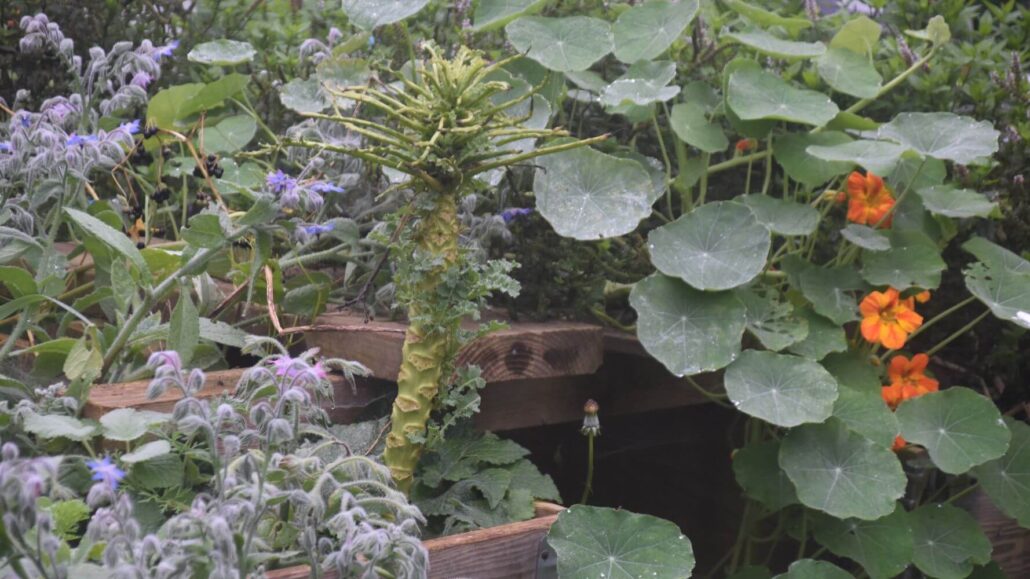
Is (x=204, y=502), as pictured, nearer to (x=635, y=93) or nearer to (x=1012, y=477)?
(x=635, y=93)

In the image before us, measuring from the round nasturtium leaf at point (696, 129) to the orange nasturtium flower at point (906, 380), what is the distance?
53cm

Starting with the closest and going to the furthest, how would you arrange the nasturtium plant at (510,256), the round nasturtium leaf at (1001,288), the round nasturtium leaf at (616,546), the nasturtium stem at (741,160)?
the nasturtium plant at (510,256)
the round nasturtium leaf at (616,546)
the round nasturtium leaf at (1001,288)
the nasturtium stem at (741,160)

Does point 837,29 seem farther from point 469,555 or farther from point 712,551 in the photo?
point 469,555

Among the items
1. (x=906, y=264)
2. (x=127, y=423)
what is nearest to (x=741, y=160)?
(x=906, y=264)

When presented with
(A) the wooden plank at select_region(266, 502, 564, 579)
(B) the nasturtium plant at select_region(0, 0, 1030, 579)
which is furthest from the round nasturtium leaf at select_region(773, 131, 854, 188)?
(A) the wooden plank at select_region(266, 502, 564, 579)

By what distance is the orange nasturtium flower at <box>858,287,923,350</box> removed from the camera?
192 centimetres

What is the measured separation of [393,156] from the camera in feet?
4.68

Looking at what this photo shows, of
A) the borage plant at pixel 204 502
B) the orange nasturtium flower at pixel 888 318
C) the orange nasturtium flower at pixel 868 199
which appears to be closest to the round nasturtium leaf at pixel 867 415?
the orange nasturtium flower at pixel 888 318

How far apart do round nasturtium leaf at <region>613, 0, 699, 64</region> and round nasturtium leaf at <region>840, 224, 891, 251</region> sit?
47 centimetres

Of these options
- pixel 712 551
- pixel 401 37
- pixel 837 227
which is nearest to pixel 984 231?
pixel 837 227

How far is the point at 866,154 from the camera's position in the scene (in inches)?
72.7

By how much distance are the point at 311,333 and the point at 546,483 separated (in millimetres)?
463

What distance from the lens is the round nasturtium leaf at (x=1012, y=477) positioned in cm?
195

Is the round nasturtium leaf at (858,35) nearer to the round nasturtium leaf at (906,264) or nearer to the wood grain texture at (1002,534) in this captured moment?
the round nasturtium leaf at (906,264)
